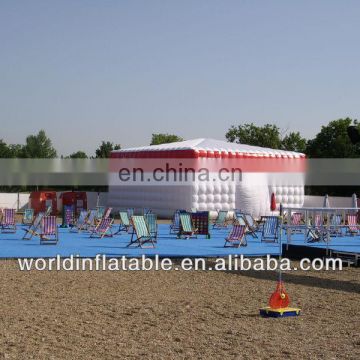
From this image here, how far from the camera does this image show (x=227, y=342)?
593 cm

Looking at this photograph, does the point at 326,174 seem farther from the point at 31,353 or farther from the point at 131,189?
the point at 31,353

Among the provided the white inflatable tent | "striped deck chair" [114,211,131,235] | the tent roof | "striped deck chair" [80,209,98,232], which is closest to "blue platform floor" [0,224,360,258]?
"striped deck chair" [114,211,131,235]

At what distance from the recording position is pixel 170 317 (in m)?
7.07

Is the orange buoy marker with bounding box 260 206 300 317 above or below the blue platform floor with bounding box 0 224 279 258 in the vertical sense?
below

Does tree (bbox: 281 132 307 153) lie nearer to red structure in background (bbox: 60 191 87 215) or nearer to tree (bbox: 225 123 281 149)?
tree (bbox: 225 123 281 149)

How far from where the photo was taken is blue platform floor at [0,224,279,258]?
1368 cm

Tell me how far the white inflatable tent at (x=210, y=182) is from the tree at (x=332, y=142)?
9.14 m

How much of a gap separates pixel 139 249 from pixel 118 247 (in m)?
→ 0.66

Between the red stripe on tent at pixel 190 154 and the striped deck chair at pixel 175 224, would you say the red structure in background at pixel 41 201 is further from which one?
the striped deck chair at pixel 175 224

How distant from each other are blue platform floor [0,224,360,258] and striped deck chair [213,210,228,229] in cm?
390

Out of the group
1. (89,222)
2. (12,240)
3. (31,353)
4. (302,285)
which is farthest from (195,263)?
(89,222)

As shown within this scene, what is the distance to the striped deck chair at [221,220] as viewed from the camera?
22.5 meters

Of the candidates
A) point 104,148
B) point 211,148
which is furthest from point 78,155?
point 211,148

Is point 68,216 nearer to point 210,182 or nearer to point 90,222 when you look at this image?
point 90,222
